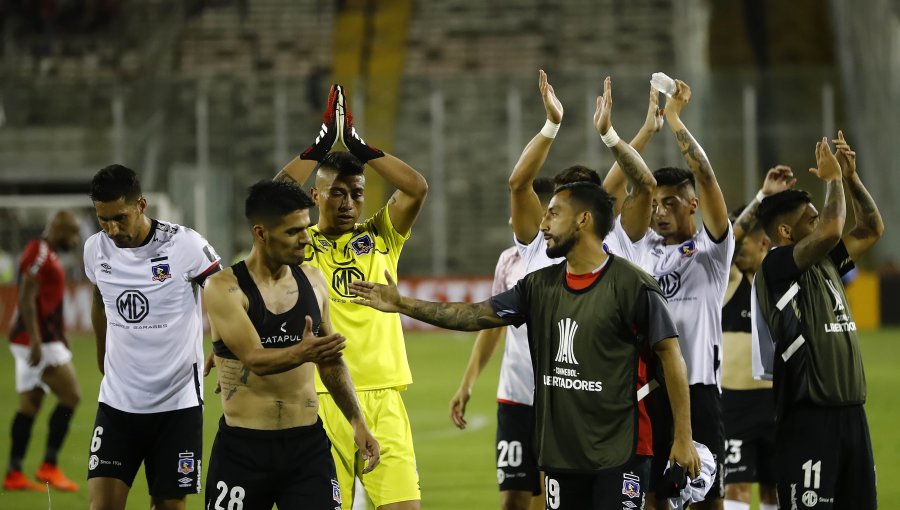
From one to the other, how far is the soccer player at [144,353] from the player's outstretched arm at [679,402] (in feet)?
9.27

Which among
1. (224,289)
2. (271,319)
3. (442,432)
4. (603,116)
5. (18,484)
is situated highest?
(603,116)

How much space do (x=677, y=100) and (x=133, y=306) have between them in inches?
128

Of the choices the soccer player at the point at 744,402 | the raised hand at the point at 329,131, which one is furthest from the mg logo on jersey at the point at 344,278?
the soccer player at the point at 744,402

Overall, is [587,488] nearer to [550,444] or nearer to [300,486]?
[550,444]

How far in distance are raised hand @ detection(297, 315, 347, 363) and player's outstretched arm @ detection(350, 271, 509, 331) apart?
1.47 ft

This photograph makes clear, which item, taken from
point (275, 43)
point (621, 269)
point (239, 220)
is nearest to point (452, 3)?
point (275, 43)

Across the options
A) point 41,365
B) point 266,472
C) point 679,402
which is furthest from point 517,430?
point 41,365

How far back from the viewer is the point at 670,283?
686cm

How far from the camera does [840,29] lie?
3112cm

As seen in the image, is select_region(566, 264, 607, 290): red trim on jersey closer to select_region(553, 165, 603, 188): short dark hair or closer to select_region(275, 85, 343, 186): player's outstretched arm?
select_region(553, 165, 603, 188): short dark hair

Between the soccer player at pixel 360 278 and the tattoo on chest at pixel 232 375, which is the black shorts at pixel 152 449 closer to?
the soccer player at pixel 360 278

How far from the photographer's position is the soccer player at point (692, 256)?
21.6 ft

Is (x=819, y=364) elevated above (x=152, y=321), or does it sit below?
below

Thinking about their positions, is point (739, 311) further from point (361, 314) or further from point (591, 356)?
point (591, 356)
